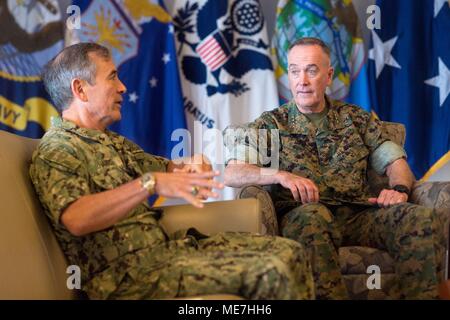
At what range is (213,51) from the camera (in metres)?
3.79

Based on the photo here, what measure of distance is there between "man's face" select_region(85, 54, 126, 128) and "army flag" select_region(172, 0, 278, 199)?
182cm

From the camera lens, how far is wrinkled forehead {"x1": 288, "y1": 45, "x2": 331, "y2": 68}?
275cm

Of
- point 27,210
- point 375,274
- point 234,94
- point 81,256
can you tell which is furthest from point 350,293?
point 234,94

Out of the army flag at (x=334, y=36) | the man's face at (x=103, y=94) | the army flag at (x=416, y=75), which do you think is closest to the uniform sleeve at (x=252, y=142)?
the man's face at (x=103, y=94)

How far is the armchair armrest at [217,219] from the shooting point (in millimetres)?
2145

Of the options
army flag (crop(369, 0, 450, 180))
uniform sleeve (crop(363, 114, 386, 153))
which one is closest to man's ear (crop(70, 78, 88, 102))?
uniform sleeve (crop(363, 114, 386, 153))

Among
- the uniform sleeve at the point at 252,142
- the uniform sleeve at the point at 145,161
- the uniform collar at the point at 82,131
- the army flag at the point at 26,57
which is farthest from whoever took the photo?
the army flag at the point at 26,57

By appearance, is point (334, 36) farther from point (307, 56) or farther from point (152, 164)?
point (152, 164)

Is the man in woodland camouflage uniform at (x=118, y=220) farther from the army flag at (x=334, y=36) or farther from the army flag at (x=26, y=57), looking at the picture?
the army flag at (x=334, y=36)

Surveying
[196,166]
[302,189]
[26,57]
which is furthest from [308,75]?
[26,57]

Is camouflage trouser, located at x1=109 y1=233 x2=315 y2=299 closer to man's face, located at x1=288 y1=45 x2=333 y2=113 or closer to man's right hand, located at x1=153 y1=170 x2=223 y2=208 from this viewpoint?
man's right hand, located at x1=153 y1=170 x2=223 y2=208

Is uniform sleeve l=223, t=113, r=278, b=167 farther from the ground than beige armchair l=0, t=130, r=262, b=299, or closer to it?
farther from the ground
